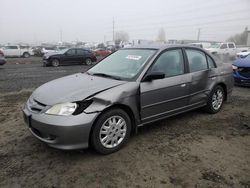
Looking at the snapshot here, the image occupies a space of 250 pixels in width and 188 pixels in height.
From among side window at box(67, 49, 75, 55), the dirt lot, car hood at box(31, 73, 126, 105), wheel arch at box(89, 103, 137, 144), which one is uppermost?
side window at box(67, 49, 75, 55)

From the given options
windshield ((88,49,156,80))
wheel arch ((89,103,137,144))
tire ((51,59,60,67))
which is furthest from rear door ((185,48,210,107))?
tire ((51,59,60,67))

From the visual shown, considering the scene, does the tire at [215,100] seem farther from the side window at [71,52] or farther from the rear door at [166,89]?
the side window at [71,52]

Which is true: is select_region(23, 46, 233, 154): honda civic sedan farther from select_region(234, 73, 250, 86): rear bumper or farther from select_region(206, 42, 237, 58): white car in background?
select_region(206, 42, 237, 58): white car in background

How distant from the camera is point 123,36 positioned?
107m

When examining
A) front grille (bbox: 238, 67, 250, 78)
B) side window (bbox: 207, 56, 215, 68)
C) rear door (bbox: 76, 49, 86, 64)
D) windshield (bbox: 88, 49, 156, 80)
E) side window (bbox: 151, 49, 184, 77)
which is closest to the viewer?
windshield (bbox: 88, 49, 156, 80)

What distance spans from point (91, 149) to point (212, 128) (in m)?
2.35

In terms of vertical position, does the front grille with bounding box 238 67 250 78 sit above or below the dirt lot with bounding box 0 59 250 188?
above

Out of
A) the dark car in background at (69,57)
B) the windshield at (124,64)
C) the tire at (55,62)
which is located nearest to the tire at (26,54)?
the dark car in background at (69,57)

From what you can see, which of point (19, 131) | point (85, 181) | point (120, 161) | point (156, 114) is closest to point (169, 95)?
point (156, 114)

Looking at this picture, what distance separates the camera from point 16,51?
94.5 feet

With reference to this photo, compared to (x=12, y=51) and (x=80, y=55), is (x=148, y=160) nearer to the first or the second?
(x=80, y=55)

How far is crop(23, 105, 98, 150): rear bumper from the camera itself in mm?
2953

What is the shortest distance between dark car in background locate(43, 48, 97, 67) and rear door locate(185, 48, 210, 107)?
14501 millimetres

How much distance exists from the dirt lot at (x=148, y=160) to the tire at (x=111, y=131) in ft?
0.44
